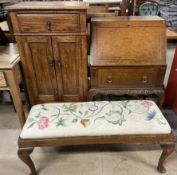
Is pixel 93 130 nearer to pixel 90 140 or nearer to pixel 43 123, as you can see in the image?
pixel 90 140

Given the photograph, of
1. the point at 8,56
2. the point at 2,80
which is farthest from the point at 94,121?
the point at 8,56

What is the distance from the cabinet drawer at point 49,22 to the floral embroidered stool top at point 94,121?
2.00 ft

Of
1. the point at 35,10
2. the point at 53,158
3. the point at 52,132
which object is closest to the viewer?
the point at 52,132

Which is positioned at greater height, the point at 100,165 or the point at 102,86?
the point at 102,86

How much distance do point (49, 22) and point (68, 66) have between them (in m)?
0.39

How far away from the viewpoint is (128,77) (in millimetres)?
1566

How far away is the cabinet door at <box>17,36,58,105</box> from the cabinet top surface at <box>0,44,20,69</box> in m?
0.08

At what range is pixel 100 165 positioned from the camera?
136 centimetres

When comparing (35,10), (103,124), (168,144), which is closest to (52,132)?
(103,124)

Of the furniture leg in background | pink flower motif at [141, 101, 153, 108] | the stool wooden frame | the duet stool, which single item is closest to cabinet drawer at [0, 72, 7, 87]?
the furniture leg in background

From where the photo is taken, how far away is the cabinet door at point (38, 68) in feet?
4.61

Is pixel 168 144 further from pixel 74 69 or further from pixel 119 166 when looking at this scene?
pixel 74 69

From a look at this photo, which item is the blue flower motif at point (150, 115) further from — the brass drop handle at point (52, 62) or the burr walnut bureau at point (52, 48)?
the brass drop handle at point (52, 62)

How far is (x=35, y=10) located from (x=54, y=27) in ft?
0.58
